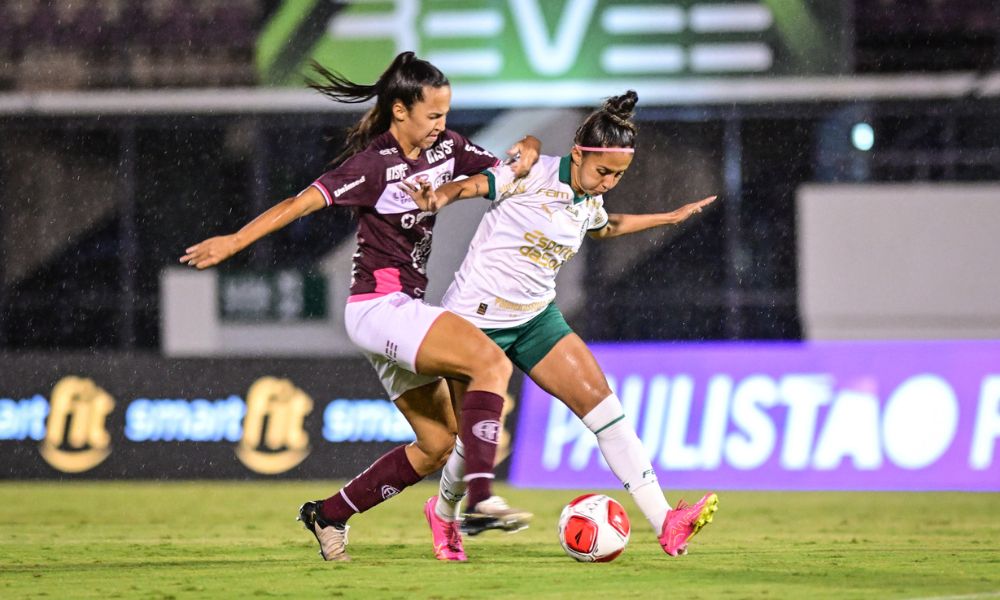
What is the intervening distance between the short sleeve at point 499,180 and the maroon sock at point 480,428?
0.89m

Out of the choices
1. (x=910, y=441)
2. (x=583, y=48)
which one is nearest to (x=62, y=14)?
(x=583, y=48)

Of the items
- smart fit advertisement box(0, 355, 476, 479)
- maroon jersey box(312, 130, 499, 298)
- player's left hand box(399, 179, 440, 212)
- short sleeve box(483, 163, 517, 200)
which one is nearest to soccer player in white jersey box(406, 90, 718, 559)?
short sleeve box(483, 163, 517, 200)

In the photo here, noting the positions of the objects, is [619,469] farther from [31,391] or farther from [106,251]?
[106,251]

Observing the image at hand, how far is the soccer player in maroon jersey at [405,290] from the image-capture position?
247 inches

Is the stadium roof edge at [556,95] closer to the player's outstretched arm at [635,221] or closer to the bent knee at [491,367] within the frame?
the player's outstretched arm at [635,221]

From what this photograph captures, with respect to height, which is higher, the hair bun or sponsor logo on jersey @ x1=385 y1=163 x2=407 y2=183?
the hair bun

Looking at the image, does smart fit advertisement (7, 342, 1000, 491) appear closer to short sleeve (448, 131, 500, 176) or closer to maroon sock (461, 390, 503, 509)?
short sleeve (448, 131, 500, 176)

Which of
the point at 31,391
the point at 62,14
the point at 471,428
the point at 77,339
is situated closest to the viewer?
the point at 471,428

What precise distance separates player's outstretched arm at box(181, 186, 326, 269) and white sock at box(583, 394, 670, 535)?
1.51 m

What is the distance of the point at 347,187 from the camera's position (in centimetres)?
638

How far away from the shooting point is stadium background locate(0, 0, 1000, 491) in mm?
11922

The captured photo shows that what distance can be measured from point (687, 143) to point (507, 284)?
56.7 feet

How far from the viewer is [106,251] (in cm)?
2403

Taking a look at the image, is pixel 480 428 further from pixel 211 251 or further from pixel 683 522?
pixel 211 251
